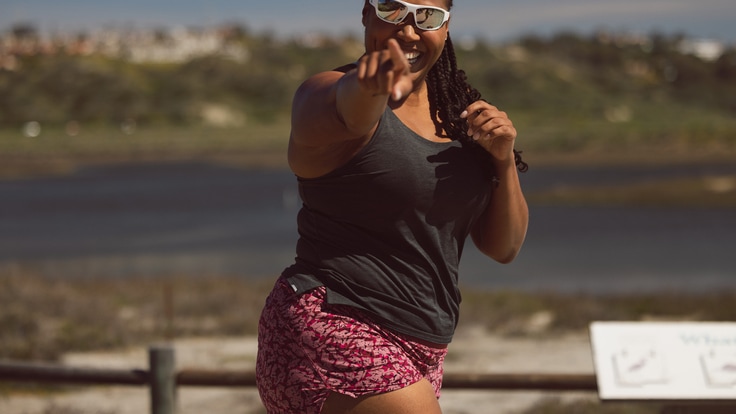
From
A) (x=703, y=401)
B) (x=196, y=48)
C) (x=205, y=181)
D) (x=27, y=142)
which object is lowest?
(x=703, y=401)

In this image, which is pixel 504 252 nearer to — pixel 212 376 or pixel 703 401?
pixel 703 401

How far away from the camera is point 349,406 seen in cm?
206

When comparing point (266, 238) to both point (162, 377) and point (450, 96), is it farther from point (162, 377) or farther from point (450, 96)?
point (450, 96)

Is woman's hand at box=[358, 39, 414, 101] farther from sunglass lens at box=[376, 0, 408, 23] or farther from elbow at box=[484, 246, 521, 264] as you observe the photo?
elbow at box=[484, 246, 521, 264]

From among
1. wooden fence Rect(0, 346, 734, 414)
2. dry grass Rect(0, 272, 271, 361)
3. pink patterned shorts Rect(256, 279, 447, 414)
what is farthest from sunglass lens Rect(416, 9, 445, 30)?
dry grass Rect(0, 272, 271, 361)

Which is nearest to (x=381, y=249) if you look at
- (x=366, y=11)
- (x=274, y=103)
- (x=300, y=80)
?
(x=366, y=11)

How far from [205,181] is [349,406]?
50.4 meters

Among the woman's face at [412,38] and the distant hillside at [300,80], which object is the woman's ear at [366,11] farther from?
the distant hillside at [300,80]

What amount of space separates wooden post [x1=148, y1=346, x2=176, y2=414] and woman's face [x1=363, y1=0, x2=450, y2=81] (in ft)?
8.21

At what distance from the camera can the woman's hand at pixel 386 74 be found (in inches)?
66.4

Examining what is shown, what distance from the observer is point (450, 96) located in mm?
2289

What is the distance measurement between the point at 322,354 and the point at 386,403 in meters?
0.15

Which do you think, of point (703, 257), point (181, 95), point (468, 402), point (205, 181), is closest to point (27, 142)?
point (181, 95)

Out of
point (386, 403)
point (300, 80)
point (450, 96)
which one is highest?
point (300, 80)
